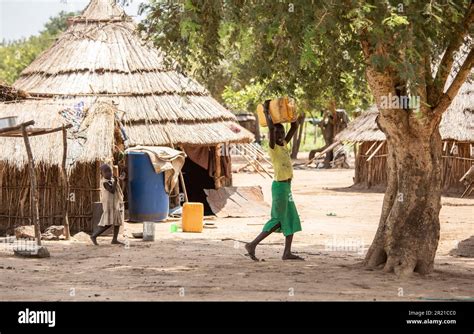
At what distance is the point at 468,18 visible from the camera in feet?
34.2

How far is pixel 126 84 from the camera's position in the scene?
65.7ft

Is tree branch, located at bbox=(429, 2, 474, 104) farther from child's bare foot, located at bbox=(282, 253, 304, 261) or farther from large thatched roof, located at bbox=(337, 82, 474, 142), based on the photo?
large thatched roof, located at bbox=(337, 82, 474, 142)

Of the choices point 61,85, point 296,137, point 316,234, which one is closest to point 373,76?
point 316,234

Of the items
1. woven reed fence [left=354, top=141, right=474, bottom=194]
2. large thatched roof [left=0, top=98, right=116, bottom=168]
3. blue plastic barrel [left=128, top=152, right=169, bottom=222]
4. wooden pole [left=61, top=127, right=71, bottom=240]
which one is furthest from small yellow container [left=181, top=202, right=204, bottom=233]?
woven reed fence [left=354, top=141, right=474, bottom=194]

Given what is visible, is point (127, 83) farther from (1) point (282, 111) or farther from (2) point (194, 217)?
(1) point (282, 111)

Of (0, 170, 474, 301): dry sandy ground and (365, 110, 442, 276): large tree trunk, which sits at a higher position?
(365, 110, 442, 276): large tree trunk

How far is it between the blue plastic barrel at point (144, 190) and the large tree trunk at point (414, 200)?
755 cm

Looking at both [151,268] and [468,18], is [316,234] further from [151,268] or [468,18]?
[468,18]

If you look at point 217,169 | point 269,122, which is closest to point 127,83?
point 217,169

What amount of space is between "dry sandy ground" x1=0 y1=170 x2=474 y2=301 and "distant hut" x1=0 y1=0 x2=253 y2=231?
4.91ft

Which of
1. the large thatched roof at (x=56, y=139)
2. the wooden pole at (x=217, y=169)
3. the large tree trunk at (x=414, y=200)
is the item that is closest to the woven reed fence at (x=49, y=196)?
the large thatched roof at (x=56, y=139)

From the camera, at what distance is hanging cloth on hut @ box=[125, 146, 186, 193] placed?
1758 cm

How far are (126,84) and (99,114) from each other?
352 cm
